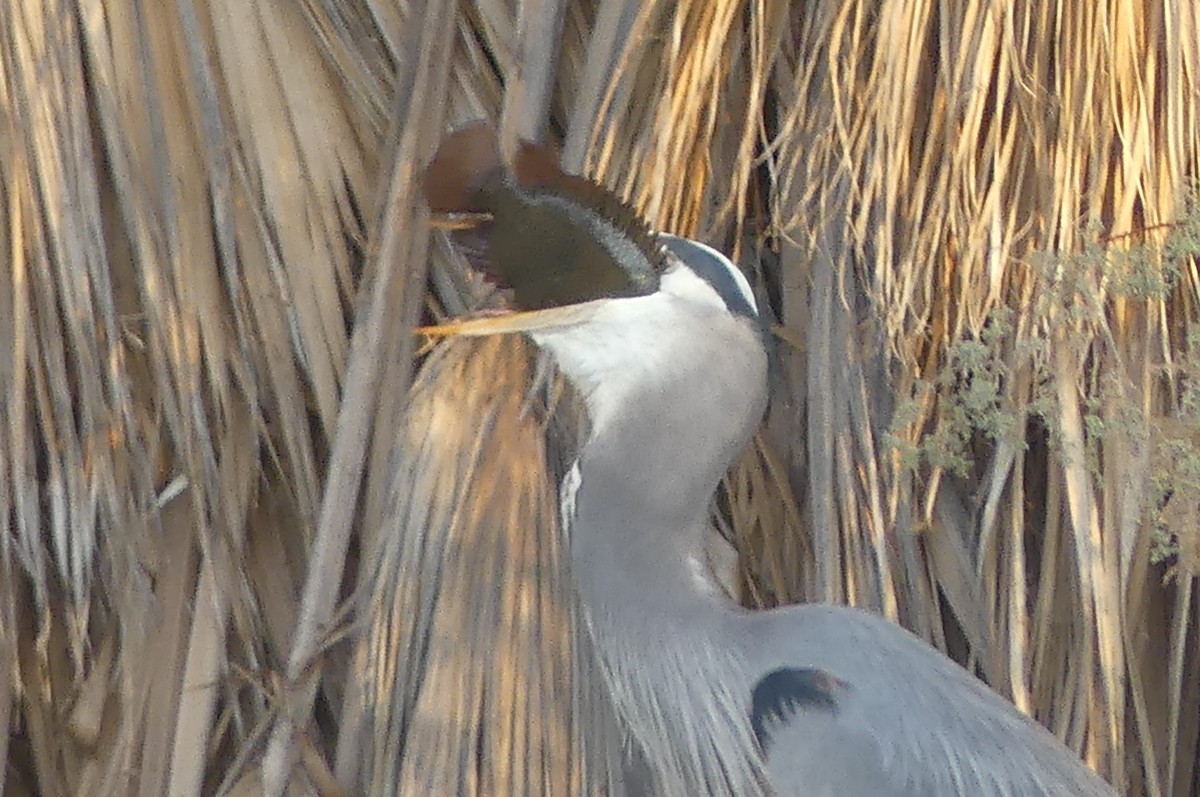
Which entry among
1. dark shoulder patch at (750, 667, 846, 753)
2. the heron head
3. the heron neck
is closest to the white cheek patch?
the heron head

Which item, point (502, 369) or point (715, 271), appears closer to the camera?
point (715, 271)

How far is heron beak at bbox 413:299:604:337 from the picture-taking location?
1237 mm

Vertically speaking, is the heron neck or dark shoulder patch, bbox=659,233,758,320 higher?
dark shoulder patch, bbox=659,233,758,320

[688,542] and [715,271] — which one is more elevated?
[715,271]

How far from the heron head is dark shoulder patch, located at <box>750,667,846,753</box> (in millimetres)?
254

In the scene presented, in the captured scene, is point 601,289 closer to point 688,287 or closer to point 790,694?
point 688,287

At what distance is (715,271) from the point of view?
127 centimetres

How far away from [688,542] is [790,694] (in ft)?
0.51

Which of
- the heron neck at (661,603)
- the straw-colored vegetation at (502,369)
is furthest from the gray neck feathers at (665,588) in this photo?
the straw-colored vegetation at (502,369)

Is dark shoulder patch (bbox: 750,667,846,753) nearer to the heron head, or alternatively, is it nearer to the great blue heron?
the great blue heron

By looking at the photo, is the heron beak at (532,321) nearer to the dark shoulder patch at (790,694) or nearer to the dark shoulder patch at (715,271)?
the dark shoulder patch at (715,271)

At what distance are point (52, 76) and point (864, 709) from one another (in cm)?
116

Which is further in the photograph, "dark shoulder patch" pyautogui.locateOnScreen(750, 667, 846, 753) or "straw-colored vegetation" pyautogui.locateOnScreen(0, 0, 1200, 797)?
"straw-colored vegetation" pyautogui.locateOnScreen(0, 0, 1200, 797)

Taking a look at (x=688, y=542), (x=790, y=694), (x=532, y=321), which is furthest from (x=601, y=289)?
(x=790, y=694)
